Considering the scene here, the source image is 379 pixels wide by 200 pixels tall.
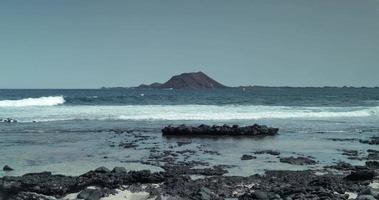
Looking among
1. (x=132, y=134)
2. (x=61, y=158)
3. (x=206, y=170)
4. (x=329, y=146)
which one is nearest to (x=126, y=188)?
(x=206, y=170)

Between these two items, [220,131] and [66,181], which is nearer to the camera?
[66,181]

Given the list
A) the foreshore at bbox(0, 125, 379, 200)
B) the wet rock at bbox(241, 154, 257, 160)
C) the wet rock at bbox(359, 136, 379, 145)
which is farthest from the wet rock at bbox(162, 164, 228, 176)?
the wet rock at bbox(359, 136, 379, 145)

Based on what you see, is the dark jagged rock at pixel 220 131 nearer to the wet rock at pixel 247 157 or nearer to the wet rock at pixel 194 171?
the wet rock at pixel 247 157

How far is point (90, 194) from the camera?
13.7 meters

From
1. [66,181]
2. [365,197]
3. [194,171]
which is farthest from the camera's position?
[194,171]

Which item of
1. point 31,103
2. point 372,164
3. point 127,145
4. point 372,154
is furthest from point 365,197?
point 31,103

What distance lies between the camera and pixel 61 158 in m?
20.4

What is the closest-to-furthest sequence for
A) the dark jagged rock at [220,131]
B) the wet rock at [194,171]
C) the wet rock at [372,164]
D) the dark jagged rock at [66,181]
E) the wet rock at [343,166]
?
the dark jagged rock at [66,181] → the wet rock at [194,171] → the wet rock at [343,166] → the wet rock at [372,164] → the dark jagged rock at [220,131]

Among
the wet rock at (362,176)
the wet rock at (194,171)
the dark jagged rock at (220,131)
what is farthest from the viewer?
the dark jagged rock at (220,131)

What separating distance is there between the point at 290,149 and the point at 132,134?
395 inches

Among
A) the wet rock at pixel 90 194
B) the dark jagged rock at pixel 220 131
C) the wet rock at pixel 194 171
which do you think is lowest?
the wet rock at pixel 90 194

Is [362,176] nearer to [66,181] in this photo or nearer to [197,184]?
[197,184]

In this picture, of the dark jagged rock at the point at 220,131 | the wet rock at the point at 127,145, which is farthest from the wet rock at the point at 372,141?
the wet rock at the point at 127,145

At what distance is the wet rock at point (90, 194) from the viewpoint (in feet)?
44.3
